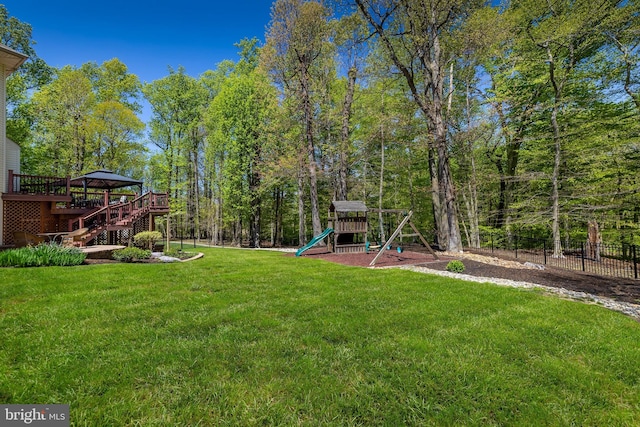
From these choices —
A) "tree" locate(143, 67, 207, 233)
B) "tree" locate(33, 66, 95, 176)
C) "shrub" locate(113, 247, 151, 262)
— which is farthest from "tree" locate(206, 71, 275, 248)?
"shrub" locate(113, 247, 151, 262)

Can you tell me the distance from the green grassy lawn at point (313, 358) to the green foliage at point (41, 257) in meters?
2.22

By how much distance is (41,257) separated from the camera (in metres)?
7.07

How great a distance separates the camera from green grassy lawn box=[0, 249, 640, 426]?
2092mm

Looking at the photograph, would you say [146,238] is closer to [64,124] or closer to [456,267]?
[456,267]

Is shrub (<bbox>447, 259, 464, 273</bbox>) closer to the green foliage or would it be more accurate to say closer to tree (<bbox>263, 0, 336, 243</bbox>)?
tree (<bbox>263, 0, 336, 243</bbox>)

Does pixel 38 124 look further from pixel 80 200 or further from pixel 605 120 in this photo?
pixel 605 120

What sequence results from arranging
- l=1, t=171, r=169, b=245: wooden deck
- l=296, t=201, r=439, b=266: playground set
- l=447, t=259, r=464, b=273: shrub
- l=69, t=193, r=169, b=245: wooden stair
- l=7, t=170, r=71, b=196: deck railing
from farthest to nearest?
1. l=296, t=201, r=439, b=266: playground set
2. l=7, t=170, r=71, b=196: deck railing
3. l=1, t=171, r=169, b=245: wooden deck
4. l=69, t=193, r=169, b=245: wooden stair
5. l=447, t=259, r=464, b=273: shrub

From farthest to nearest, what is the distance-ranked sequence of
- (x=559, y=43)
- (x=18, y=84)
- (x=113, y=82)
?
(x=113, y=82)
(x=18, y=84)
(x=559, y=43)

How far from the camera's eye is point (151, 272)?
684cm

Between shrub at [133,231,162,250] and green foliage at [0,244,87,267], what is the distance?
113 inches

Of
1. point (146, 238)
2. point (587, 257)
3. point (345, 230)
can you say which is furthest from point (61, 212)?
point (587, 257)

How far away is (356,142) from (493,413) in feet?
60.2

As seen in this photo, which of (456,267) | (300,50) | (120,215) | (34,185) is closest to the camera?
(456,267)

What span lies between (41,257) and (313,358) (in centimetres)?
826
